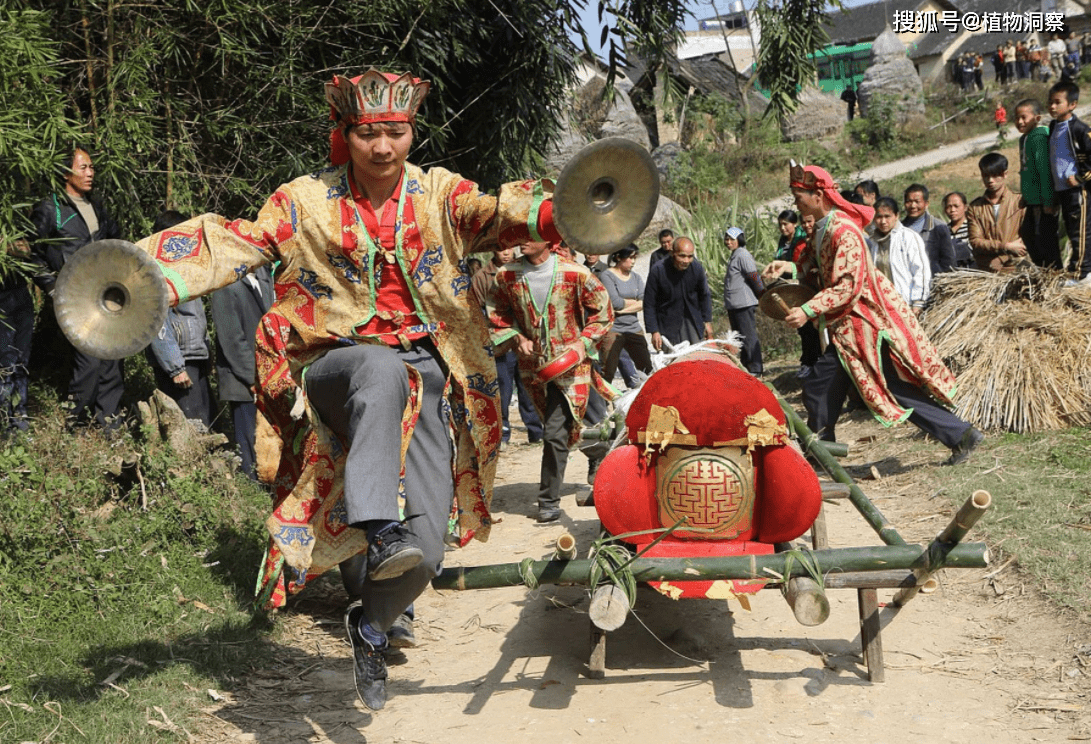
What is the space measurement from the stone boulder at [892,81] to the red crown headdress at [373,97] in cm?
2838

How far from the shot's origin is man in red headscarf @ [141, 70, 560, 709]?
3.73m

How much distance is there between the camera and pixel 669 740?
3797 millimetres

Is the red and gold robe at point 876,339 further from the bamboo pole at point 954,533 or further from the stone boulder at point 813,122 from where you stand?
the stone boulder at point 813,122

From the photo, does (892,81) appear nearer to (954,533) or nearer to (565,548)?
(954,533)

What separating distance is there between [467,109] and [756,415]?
5.66 meters

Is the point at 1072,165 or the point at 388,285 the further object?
the point at 1072,165

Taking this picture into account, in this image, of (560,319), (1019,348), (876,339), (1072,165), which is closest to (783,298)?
(876,339)

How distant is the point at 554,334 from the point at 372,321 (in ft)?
10.6

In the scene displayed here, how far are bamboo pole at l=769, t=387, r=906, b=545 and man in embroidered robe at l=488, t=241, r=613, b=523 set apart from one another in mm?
1648

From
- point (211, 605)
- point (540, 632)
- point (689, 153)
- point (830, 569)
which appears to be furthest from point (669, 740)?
point (689, 153)

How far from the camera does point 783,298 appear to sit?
6738mm

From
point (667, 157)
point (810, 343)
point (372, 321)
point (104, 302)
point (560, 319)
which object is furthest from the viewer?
point (667, 157)

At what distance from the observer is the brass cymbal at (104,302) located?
325cm

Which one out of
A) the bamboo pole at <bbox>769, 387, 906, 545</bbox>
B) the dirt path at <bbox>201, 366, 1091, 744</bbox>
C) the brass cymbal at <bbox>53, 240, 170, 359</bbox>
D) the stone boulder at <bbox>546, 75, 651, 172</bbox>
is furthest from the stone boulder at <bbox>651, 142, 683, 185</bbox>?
the brass cymbal at <bbox>53, 240, 170, 359</bbox>
